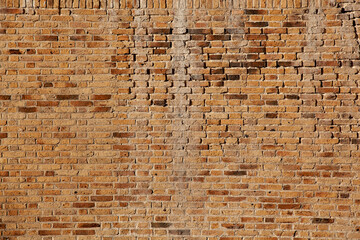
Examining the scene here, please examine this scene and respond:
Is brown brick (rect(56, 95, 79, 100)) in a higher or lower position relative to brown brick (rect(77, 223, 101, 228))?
higher

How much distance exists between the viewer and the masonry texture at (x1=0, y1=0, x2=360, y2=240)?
3.21 meters

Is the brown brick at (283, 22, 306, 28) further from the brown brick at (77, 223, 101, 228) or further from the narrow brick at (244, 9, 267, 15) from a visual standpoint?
the brown brick at (77, 223, 101, 228)

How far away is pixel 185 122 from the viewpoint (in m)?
3.24

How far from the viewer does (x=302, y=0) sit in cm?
322

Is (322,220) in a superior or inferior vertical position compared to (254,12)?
inferior

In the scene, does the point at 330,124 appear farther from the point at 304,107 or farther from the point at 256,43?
the point at 256,43

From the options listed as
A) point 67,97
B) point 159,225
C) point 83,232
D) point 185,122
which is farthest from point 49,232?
point 185,122

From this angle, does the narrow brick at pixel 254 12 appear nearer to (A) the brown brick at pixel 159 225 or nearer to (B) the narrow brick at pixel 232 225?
(B) the narrow brick at pixel 232 225

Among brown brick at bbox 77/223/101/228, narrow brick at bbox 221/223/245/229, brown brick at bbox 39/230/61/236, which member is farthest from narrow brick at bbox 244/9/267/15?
brown brick at bbox 39/230/61/236

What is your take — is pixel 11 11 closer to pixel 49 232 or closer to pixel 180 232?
pixel 49 232

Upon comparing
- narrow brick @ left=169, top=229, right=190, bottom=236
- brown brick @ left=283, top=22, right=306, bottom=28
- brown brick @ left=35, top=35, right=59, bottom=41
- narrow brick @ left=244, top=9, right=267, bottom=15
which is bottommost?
narrow brick @ left=169, top=229, right=190, bottom=236

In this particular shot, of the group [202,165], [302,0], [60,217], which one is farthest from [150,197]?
[302,0]

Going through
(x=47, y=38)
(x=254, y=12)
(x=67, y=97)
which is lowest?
(x=67, y=97)

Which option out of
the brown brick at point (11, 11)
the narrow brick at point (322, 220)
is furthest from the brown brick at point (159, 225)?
the brown brick at point (11, 11)
